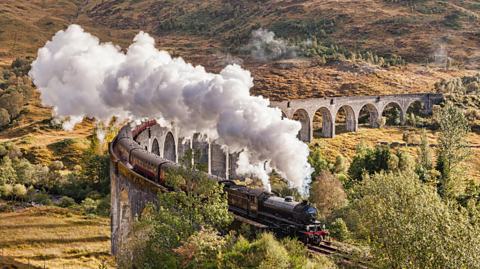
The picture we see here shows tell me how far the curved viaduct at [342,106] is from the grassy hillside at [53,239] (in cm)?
2887

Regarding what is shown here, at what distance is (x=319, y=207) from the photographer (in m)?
32.6

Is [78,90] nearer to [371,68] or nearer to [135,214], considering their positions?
[135,214]

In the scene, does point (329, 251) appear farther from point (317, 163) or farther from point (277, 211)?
point (317, 163)

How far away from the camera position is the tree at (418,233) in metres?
12.7

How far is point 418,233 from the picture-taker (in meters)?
13.4

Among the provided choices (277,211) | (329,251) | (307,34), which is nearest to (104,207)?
(277,211)

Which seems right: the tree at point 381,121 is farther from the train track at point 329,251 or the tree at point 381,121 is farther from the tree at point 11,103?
the tree at point 11,103

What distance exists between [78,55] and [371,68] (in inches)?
3743

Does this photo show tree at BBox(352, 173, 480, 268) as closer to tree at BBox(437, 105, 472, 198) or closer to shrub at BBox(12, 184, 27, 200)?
tree at BBox(437, 105, 472, 198)

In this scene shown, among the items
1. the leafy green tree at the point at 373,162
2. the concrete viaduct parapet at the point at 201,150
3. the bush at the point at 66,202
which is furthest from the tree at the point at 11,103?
the leafy green tree at the point at 373,162

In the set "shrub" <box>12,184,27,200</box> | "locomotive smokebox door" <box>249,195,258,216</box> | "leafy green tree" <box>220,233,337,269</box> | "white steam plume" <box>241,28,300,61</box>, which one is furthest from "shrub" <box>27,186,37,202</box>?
"white steam plume" <box>241,28,300,61</box>

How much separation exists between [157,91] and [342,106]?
166 ft

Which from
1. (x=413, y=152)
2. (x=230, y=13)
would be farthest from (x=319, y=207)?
(x=230, y=13)

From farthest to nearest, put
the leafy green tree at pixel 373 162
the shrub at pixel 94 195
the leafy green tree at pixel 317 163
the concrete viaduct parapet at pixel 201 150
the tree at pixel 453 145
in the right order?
the shrub at pixel 94 195, the leafy green tree at pixel 373 162, the leafy green tree at pixel 317 163, the tree at pixel 453 145, the concrete viaduct parapet at pixel 201 150
